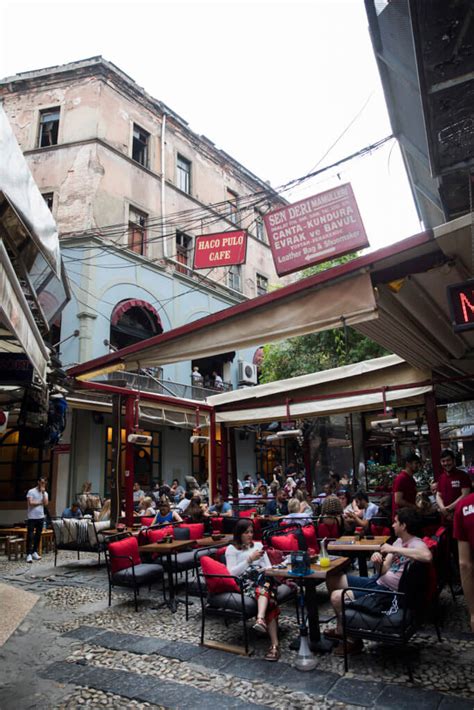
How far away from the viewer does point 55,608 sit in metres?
6.38

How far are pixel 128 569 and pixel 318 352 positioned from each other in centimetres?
1440

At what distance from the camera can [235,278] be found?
2570cm

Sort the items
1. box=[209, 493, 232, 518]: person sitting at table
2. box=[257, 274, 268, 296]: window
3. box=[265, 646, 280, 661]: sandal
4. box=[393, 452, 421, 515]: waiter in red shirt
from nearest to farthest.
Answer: box=[265, 646, 280, 661]: sandal
box=[393, 452, 421, 515]: waiter in red shirt
box=[209, 493, 232, 518]: person sitting at table
box=[257, 274, 268, 296]: window

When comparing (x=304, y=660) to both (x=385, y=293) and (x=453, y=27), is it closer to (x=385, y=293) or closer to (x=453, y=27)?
(x=385, y=293)

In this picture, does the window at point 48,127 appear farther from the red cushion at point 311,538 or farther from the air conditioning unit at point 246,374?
Result: the red cushion at point 311,538

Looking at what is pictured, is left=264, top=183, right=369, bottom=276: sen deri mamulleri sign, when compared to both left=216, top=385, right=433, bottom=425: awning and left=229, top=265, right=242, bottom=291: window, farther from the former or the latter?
left=229, top=265, right=242, bottom=291: window

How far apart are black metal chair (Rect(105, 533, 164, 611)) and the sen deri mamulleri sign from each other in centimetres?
497

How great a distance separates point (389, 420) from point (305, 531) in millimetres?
3251

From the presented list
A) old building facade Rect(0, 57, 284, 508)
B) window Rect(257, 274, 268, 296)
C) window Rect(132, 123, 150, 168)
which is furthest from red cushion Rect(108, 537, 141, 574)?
window Rect(257, 274, 268, 296)

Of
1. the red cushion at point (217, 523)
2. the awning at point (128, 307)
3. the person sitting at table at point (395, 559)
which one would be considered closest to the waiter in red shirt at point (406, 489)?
the person sitting at table at point (395, 559)

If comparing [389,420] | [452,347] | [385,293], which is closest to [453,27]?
[385,293]

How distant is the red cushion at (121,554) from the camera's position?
6363 mm

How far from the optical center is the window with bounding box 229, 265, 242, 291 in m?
25.3

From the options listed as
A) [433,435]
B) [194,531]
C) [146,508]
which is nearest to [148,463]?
[146,508]
